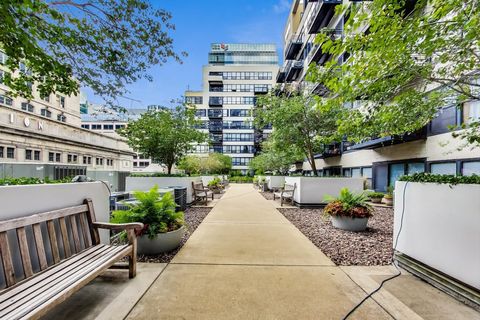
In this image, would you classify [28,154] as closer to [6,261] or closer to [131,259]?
[131,259]

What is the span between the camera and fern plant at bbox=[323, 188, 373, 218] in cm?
677

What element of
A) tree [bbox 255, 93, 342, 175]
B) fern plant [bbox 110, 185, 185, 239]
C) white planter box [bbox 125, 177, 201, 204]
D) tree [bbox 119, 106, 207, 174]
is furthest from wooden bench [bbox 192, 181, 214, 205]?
fern plant [bbox 110, 185, 185, 239]

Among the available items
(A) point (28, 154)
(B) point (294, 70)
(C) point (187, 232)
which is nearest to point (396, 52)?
(C) point (187, 232)

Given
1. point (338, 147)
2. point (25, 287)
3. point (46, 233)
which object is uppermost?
point (338, 147)

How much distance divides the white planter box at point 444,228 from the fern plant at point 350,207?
2557 mm

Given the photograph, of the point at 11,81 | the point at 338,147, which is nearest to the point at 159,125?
the point at 11,81

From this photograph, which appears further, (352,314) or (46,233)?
(46,233)

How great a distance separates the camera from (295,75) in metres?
35.2

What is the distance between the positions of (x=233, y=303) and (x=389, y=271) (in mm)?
2963

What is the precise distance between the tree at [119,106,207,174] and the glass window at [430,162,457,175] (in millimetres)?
12126

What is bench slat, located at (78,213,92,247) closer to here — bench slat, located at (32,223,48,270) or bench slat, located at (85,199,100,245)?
bench slat, located at (85,199,100,245)

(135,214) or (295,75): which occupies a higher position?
(295,75)

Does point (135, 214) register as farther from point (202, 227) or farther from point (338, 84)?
point (338, 84)

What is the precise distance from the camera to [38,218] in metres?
2.80
